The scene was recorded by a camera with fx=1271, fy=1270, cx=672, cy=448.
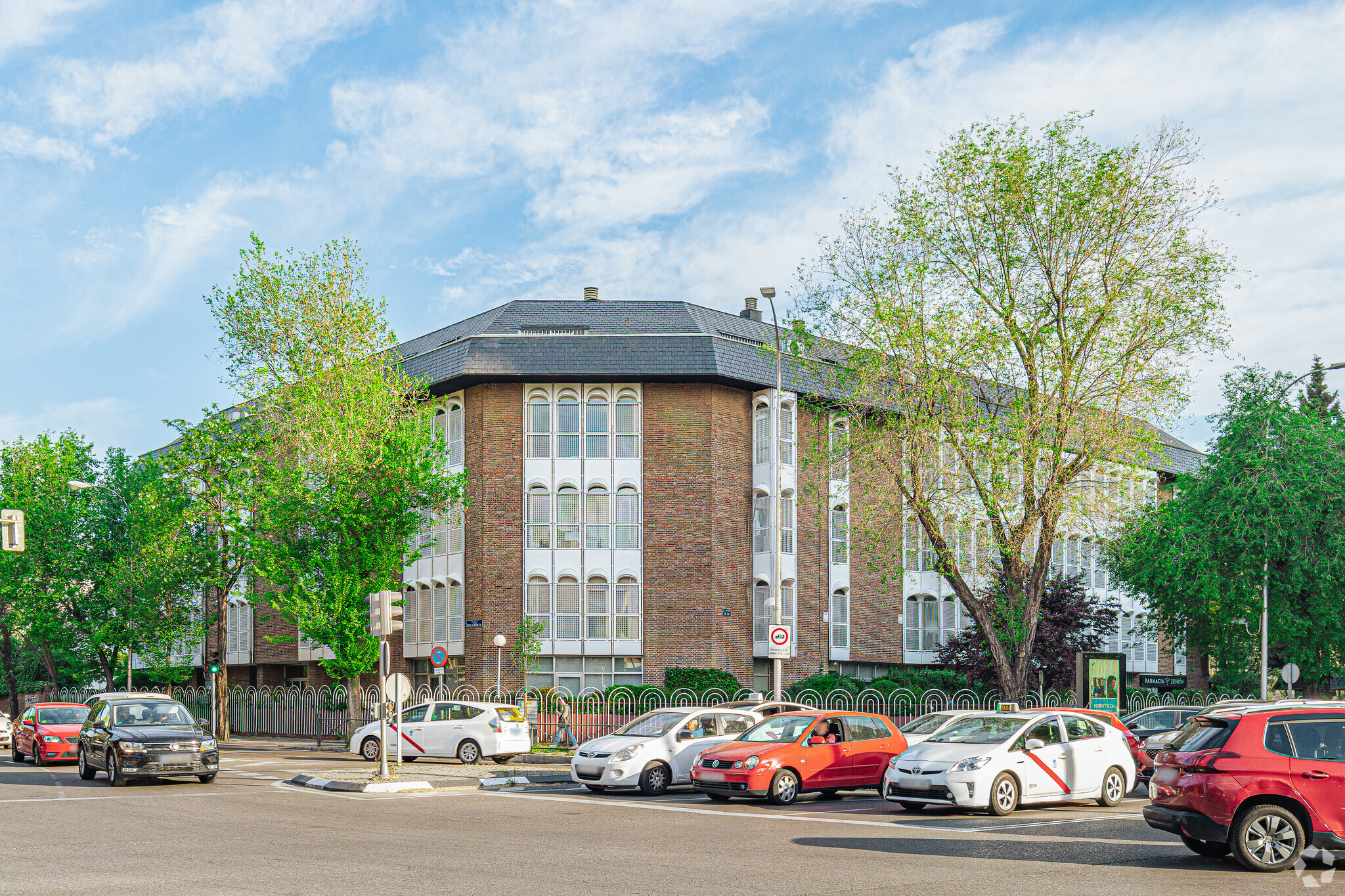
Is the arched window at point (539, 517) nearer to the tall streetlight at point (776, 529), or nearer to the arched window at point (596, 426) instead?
the arched window at point (596, 426)

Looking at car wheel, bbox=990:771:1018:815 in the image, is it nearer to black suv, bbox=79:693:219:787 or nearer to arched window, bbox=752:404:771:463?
black suv, bbox=79:693:219:787

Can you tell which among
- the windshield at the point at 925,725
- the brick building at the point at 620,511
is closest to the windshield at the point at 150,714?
the windshield at the point at 925,725

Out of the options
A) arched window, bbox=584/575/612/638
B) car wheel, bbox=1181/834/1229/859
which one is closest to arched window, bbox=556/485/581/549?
arched window, bbox=584/575/612/638

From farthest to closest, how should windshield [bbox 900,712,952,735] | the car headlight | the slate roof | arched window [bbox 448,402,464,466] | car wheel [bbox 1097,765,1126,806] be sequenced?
arched window [bbox 448,402,464,466], the slate roof, windshield [bbox 900,712,952,735], car wheel [bbox 1097,765,1126,806], the car headlight

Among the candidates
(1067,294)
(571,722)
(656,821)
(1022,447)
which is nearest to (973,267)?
(1067,294)

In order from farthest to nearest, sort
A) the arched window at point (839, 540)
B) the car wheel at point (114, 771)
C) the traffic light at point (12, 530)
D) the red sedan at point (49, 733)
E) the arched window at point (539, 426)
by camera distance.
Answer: the arched window at point (839, 540)
the arched window at point (539, 426)
the red sedan at point (49, 733)
the traffic light at point (12, 530)
the car wheel at point (114, 771)

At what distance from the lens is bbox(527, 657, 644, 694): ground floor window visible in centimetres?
3959

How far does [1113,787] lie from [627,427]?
2472 cm

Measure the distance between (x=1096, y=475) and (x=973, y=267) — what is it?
5436 mm

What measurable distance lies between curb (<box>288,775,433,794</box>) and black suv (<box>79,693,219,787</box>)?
1.63 metres

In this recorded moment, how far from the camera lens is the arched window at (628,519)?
40.2 metres

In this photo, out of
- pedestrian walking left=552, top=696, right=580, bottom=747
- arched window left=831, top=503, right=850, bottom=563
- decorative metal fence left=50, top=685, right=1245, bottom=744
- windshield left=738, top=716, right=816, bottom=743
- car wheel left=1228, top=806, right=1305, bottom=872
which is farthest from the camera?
arched window left=831, top=503, right=850, bottom=563

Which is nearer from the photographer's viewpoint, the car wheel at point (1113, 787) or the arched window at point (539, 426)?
the car wheel at point (1113, 787)

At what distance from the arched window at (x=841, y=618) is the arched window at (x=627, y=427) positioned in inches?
338
